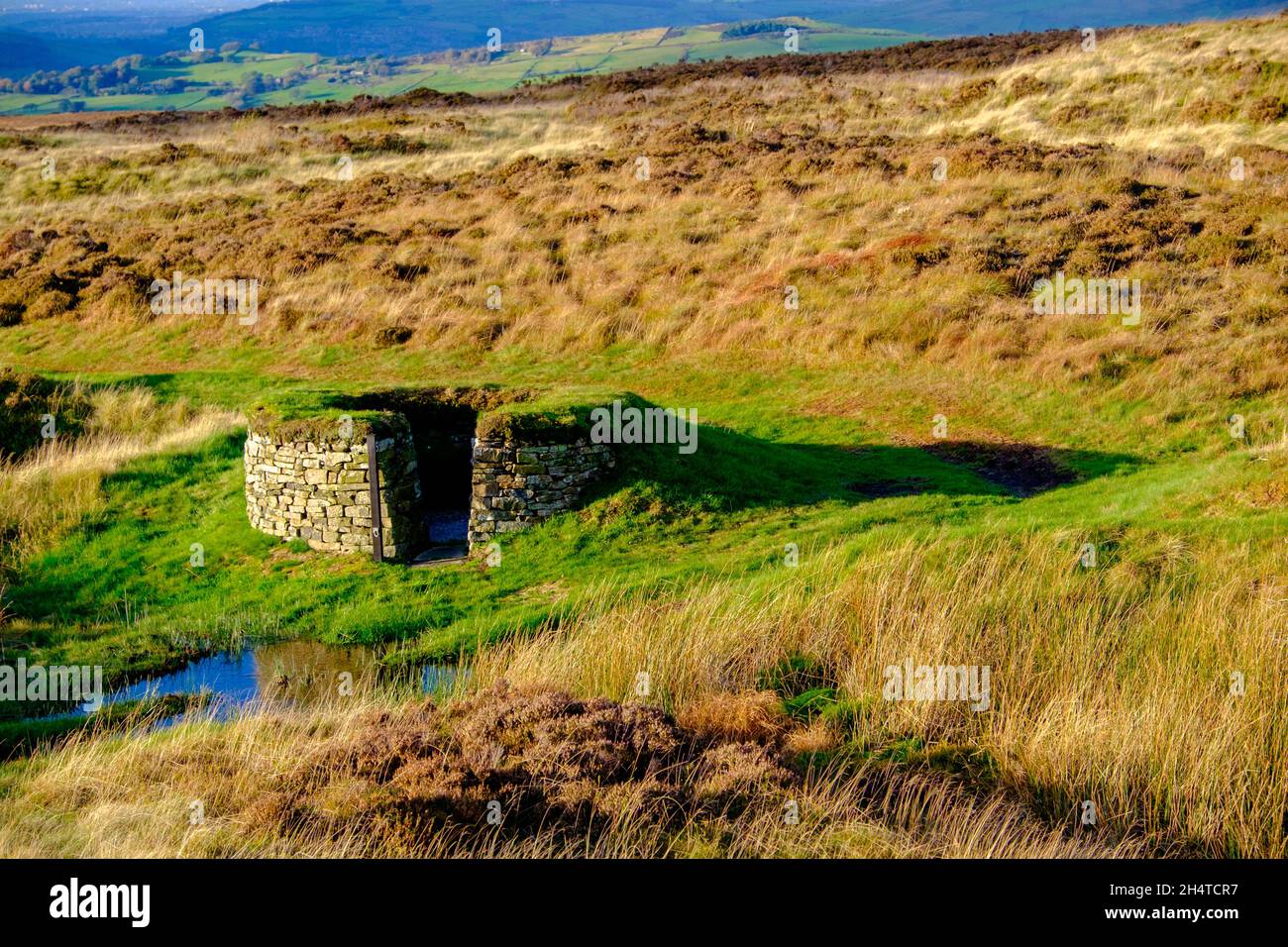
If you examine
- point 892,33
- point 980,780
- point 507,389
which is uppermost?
point 892,33

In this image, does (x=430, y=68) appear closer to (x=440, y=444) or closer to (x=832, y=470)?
(x=440, y=444)

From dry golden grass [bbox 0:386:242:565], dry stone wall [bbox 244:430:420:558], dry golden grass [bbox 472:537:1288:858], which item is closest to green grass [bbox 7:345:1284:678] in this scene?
dry stone wall [bbox 244:430:420:558]

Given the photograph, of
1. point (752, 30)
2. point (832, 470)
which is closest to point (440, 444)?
point (832, 470)

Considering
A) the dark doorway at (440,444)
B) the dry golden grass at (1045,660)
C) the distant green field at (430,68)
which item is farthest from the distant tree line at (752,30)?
the dry golden grass at (1045,660)

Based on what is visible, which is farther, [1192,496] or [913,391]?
[913,391]

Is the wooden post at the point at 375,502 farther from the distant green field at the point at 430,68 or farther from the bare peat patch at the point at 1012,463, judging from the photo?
the distant green field at the point at 430,68

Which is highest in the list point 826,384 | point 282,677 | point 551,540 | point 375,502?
point 826,384

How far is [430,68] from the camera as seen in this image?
415 feet

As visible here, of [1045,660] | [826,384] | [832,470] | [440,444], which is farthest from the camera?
[826,384]

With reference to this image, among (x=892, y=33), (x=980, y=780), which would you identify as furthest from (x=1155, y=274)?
(x=892, y=33)

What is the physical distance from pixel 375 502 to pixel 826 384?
10.9 metres

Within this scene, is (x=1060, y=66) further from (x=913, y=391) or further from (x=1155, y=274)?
(x=913, y=391)
